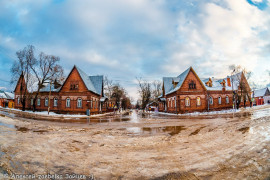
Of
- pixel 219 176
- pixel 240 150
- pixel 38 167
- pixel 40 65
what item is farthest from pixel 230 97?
pixel 40 65

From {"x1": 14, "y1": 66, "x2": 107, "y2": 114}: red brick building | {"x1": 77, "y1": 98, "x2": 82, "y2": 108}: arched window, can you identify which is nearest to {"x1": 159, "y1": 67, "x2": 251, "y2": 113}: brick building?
{"x1": 14, "y1": 66, "x2": 107, "y2": 114}: red brick building

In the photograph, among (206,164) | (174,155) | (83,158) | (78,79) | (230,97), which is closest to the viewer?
(206,164)

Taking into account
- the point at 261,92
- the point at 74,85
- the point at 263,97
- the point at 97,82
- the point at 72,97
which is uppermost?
the point at 97,82

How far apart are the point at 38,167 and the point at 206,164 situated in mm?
4279

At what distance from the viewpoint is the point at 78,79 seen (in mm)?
31656

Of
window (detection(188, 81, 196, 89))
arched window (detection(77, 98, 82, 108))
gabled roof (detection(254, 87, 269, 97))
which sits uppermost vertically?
window (detection(188, 81, 196, 89))

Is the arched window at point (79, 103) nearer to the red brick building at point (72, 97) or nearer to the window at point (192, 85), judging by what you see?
the red brick building at point (72, 97)

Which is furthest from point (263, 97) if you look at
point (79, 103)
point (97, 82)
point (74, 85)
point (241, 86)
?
point (74, 85)

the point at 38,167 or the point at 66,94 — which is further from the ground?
the point at 66,94

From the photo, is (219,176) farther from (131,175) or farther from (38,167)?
(38,167)

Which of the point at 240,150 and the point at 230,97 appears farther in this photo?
the point at 230,97

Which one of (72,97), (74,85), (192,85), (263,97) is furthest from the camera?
(263,97)

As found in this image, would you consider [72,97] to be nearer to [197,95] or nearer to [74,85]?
[74,85]

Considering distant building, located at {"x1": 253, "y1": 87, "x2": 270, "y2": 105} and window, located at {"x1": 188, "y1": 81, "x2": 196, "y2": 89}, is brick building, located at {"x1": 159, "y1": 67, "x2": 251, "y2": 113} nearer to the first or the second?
window, located at {"x1": 188, "y1": 81, "x2": 196, "y2": 89}
